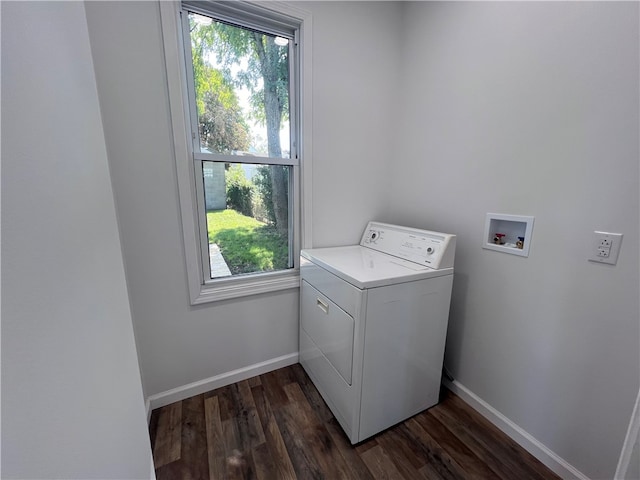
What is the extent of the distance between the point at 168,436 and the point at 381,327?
128 cm

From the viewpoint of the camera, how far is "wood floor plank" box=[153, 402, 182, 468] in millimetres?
1235

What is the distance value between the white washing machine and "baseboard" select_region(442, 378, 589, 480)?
200 millimetres

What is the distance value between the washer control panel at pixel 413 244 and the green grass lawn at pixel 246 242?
25.7 inches

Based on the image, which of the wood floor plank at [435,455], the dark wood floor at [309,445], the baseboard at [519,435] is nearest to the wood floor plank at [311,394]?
the dark wood floor at [309,445]

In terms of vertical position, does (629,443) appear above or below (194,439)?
above

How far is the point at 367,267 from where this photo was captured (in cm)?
137

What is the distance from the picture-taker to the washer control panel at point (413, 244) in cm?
136

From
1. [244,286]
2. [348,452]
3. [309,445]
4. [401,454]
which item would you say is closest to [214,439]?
[309,445]

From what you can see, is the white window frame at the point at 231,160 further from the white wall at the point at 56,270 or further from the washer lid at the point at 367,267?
the white wall at the point at 56,270

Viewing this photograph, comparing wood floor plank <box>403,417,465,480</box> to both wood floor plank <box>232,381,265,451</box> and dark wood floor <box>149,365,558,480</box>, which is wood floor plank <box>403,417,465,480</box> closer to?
dark wood floor <box>149,365,558,480</box>

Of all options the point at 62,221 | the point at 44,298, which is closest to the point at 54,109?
the point at 62,221

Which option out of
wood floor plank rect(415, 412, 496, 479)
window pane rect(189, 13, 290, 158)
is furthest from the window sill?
wood floor plank rect(415, 412, 496, 479)

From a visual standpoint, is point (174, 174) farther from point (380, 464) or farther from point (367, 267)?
point (380, 464)

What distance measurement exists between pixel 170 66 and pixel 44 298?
1287 millimetres
